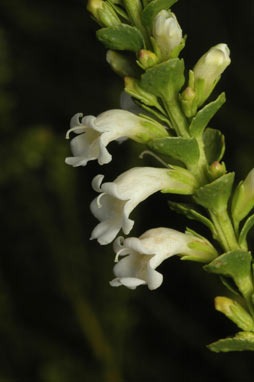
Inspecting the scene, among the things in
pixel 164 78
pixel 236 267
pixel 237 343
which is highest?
pixel 164 78

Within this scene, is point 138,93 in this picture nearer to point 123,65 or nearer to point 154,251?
point 123,65

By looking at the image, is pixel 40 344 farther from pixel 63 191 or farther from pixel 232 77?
pixel 232 77


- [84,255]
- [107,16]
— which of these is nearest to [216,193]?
[107,16]

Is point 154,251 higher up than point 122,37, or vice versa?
point 122,37

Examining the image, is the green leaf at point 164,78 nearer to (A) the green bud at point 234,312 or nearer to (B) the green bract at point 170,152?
(B) the green bract at point 170,152

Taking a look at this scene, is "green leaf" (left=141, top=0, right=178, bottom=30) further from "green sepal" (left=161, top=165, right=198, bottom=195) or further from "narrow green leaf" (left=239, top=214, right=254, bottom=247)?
"narrow green leaf" (left=239, top=214, right=254, bottom=247)

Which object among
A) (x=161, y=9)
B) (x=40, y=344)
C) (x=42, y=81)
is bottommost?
(x=40, y=344)

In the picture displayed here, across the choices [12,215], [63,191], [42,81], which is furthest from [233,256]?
[42,81]
